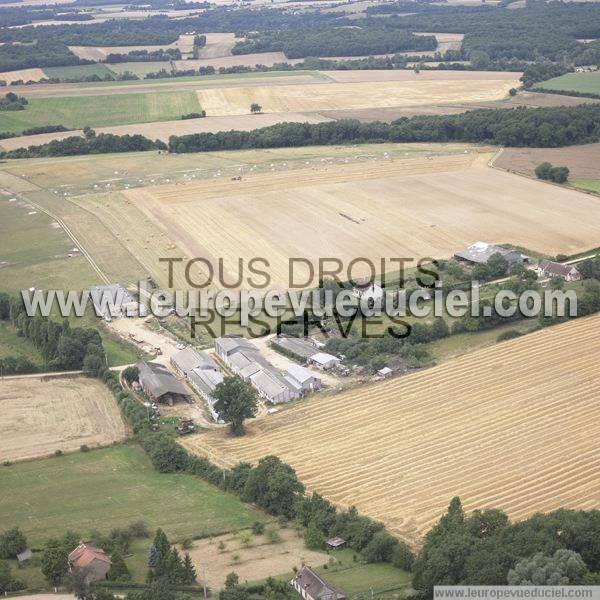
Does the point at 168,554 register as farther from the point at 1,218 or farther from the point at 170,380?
the point at 1,218

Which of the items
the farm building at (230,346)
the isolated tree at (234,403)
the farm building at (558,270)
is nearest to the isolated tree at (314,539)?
the isolated tree at (234,403)

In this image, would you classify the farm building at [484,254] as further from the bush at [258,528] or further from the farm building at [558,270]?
the bush at [258,528]

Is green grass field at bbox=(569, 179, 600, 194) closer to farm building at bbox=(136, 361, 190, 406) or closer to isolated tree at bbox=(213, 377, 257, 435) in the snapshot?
farm building at bbox=(136, 361, 190, 406)

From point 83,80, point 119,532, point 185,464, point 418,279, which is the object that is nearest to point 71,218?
point 418,279

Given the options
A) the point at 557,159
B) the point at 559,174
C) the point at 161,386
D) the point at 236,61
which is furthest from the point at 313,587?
the point at 236,61

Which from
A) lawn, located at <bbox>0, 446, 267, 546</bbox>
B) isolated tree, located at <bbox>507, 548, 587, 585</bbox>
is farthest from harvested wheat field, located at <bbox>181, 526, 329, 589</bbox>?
isolated tree, located at <bbox>507, 548, 587, 585</bbox>
